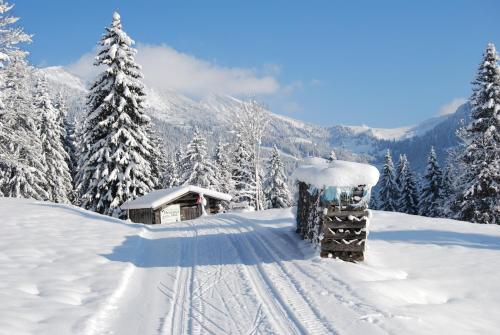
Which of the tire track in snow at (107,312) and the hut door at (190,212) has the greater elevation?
the hut door at (190,212)

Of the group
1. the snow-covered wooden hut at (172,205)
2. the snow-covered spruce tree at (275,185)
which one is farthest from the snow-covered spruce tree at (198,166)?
the snow-covered wooden hut at (172,205)

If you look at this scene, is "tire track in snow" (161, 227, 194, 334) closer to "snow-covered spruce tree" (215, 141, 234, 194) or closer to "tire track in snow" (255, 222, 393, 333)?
"tire track in snow" (255, 222, 393, 333)

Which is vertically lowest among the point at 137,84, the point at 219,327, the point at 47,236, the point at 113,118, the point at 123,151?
the point at 219,327

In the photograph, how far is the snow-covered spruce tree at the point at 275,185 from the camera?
50.5 m

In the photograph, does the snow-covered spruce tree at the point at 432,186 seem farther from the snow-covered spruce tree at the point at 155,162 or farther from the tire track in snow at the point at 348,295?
the tire track in snow at the point at 348,295

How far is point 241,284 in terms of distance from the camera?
8.31 m

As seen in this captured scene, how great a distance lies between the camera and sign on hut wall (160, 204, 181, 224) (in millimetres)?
32188

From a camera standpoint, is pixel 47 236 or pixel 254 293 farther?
pixel 47 236

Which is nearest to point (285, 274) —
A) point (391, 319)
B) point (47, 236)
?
point (391, 319)

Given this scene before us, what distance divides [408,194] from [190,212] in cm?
2933

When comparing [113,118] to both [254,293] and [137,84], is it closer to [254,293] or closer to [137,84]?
[137,84]

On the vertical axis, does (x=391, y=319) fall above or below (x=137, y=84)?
below

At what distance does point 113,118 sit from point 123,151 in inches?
89.1

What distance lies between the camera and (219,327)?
6.16 metres
